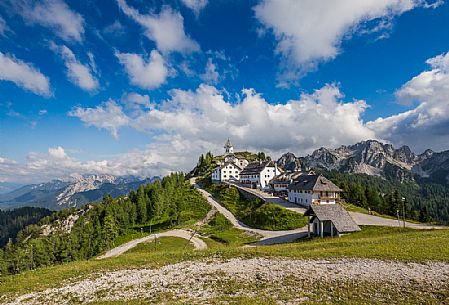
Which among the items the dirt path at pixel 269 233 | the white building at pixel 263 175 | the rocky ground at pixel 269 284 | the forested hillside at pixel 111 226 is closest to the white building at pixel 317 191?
the dirt path at pixel 269 233

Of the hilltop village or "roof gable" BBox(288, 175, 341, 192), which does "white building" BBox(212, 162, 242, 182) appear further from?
"roof gable" BBox(288, 175, 341, 192)

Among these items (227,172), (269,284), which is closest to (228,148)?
(227,172)

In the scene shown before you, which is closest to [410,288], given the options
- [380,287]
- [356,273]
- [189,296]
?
[380,287]

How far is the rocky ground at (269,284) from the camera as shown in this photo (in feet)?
49.6

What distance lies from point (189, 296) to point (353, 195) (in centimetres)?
9917

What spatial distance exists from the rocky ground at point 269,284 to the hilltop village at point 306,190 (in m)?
21.5

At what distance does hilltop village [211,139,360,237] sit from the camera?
42625mm

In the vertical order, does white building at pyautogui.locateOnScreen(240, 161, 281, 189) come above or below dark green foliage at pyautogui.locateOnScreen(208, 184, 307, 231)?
above

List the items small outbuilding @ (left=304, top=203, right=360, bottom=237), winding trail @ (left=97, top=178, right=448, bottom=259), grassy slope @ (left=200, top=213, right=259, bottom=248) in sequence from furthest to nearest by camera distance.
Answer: grassy slope @ (left=200, top=213, right=259, bottom=248) → winding trail @ (left=97, top=178, right=448, bottom=259) → small outbuilding @ (left=304, top=203, right=360, bottom=237)

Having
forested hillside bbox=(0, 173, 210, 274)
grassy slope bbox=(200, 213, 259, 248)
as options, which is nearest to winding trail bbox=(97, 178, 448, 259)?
grassy slope bbox=(200, 213, 259, 248)

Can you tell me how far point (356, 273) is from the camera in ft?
61.8

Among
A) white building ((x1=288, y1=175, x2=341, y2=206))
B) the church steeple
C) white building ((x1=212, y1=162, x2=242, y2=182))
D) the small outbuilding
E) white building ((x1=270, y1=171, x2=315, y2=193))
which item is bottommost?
the small outbuilding

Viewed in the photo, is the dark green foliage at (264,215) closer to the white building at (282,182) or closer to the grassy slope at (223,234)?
the grassy slope at (223,234)

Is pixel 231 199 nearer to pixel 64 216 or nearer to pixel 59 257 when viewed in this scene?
pixel 59 257
